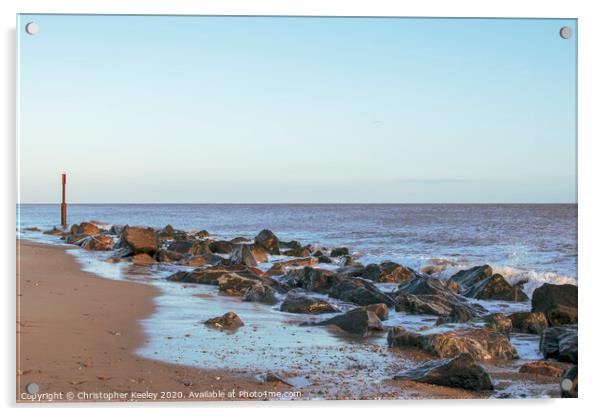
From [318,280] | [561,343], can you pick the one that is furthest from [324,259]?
[561,343]

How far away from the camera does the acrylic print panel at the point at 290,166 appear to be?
18.6 ft

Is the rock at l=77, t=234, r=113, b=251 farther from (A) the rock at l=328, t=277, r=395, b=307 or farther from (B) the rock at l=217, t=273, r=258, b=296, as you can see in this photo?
(A) the rock at l=328, t=277, r=395, b=307

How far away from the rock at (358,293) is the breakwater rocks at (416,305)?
0.01 meters

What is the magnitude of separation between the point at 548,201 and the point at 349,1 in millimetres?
2909

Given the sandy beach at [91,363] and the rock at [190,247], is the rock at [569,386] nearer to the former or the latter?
the sandy beach at [91,363]

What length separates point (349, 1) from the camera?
18.9ft

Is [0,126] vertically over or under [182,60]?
under

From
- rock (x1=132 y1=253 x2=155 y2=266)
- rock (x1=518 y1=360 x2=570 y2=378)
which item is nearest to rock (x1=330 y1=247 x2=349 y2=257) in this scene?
rock (x1=132 y1=253 x2=155 y2=266)

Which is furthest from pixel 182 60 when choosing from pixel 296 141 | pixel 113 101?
pixel 296 141

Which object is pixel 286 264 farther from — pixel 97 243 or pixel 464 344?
pixel 464 344

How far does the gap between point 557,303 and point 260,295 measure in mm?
3614

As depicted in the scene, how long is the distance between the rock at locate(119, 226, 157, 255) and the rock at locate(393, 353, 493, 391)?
322 inches

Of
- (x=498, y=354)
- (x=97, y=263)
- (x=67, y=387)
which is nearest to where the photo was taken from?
(x=67, y=387)
